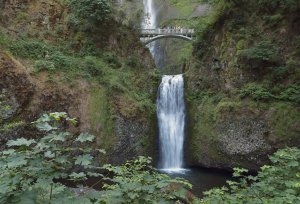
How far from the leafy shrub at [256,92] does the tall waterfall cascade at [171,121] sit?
12.9 ft

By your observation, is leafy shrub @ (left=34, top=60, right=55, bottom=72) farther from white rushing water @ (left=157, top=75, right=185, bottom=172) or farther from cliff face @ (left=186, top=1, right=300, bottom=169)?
cliff face @ (left=186, top=1, right=300, bottom=169)

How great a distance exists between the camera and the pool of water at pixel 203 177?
556 inches

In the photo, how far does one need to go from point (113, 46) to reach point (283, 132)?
10.3 metres

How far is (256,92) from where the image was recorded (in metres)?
15.4

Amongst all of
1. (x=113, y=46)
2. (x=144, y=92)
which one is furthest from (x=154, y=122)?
(x=113, y=46)

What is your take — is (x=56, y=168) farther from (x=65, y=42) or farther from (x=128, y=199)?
(x=65, y=42)

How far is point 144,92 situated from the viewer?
58.7 feet

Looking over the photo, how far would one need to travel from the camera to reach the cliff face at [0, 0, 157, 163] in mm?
13664

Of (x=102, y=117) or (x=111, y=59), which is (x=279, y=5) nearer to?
(x=111, y=59)

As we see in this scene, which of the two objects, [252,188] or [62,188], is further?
[252,188]

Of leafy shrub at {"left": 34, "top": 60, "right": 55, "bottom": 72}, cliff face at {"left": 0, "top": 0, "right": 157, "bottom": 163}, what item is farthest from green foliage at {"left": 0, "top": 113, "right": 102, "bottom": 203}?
leafy shrub at {"left": 34, "top": 60, "right": 55, "bottom": 72}

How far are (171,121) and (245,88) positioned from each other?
453cm

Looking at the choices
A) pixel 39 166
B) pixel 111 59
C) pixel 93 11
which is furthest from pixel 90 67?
pixel 39 166

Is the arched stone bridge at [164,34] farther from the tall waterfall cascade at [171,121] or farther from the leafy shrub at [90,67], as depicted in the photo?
the leafy shrub at [90,67]
